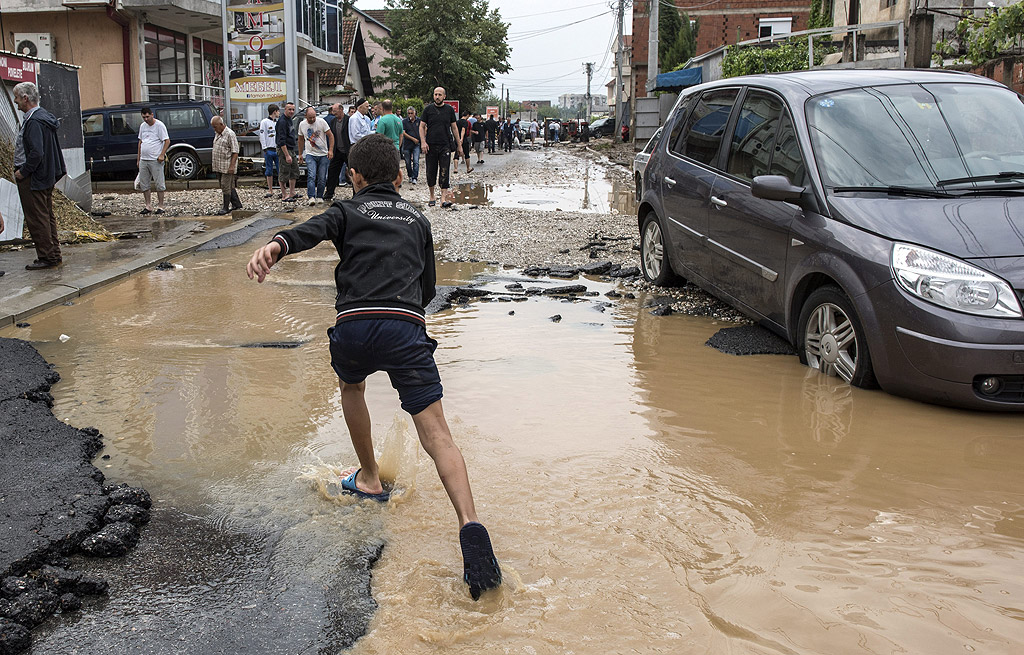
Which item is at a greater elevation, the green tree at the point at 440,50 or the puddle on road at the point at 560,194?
the green tree at the point at 440,50

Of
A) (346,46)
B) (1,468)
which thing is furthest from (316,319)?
(346,46)

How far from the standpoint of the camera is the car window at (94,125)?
788 inches

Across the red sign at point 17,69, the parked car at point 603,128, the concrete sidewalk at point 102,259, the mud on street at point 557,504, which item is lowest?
the mud on street at point 557,504

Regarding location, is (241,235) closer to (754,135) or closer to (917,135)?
(754,135)

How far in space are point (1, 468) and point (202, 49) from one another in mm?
31594

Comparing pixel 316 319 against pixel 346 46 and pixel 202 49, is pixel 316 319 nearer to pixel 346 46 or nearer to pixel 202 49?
pixel 202 49

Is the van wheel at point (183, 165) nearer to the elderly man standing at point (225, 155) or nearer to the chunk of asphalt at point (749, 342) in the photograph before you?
the elderly man standing at point (225, 155)

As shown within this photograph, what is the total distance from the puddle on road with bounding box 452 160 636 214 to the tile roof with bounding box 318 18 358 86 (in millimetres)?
28924

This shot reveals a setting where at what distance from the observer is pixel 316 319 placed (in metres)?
7.05

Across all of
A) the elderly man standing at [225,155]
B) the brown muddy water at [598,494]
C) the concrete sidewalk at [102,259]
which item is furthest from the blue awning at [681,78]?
the brown muddy water at [598,494]

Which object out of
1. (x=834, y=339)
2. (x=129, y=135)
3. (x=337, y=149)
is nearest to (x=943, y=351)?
(x=834, y=339)

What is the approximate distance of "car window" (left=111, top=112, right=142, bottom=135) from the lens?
1998 centimetres

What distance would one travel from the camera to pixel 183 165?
1988cm

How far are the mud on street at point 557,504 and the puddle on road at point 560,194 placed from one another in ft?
29.8
